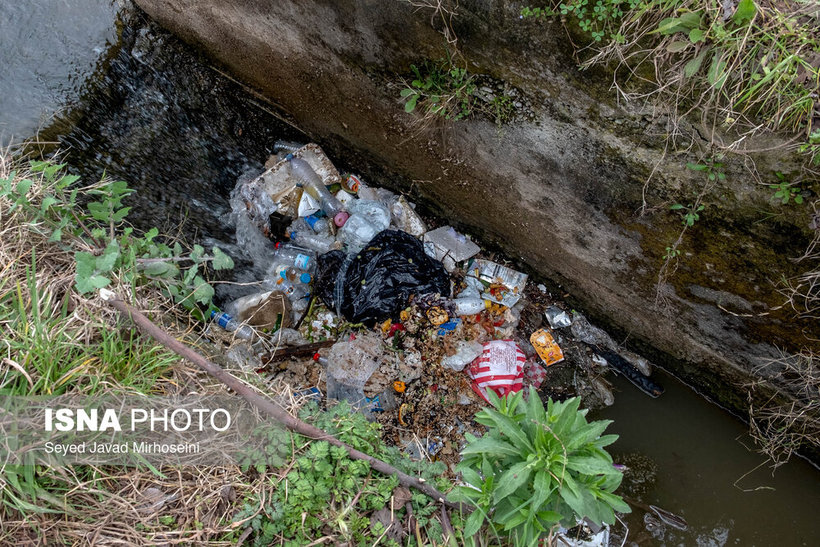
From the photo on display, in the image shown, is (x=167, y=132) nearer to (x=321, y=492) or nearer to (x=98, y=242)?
(x=98, y=242)

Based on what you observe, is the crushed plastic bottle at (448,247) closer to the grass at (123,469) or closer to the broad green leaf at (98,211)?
the grass at (123,469)

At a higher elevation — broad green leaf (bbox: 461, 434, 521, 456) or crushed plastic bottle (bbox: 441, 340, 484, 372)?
broad green leaf (bbox: 461, 434, 521, 456)

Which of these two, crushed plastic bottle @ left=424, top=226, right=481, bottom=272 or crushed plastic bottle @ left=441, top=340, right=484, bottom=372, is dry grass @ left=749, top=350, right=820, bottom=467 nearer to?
crushed plastic bottle @ left=441, top=340, right=484, bottom=372

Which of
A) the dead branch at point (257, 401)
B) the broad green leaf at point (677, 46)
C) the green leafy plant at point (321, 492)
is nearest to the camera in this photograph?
the green leafy plant at point (321, 492)

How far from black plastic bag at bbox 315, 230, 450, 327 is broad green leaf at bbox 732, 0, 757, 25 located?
202cm

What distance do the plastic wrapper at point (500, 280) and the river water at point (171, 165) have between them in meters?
0.97

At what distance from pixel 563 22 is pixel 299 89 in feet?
6.14

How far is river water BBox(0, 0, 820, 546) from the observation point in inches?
115

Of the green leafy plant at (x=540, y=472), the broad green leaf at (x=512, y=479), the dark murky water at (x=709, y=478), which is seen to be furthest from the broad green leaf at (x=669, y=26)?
the dark murky water at (x=709, y=478)

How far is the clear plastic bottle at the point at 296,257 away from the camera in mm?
3307

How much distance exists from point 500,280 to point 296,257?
4.74 feet

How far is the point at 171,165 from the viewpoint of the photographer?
3221 mm

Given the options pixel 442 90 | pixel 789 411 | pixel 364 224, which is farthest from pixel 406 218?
pixel 789 411

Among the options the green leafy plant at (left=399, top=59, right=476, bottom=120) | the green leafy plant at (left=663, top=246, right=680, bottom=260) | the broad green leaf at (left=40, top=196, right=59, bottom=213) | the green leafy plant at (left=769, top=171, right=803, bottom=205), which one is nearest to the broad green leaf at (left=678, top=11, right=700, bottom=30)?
the green leafy plant at (left=769, top=171, right=803, bottom=205)
